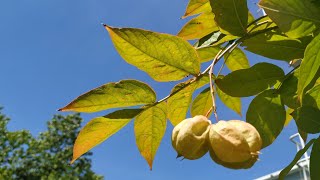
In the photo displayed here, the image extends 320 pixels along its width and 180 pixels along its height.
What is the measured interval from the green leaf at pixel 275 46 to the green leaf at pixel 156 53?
0.12 metres

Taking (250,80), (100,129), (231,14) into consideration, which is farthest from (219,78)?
(100,129)

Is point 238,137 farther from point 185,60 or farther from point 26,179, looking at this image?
point 26,179

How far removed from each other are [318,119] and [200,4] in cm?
42

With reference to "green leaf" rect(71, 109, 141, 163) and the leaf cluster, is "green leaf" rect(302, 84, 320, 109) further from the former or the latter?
"green leaf" rect(71, 109, 141, 163)

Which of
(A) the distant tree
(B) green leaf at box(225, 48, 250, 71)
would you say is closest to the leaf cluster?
(B) green leaf at box(225, 48, 250, 71)

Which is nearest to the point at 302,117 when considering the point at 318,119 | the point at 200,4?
the point at 318,119

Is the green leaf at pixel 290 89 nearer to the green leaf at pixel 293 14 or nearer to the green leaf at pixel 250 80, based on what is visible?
the green leaf at pixel 250 80

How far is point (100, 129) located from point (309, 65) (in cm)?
43

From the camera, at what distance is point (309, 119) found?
84 centimetres

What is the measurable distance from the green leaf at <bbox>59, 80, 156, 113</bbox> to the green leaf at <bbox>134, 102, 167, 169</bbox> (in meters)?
0.05

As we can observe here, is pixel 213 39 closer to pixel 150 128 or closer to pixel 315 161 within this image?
pixel 150 128

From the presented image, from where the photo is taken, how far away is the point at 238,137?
78 cm

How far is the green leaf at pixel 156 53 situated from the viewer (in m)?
0.82

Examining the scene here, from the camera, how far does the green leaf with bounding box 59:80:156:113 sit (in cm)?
87
